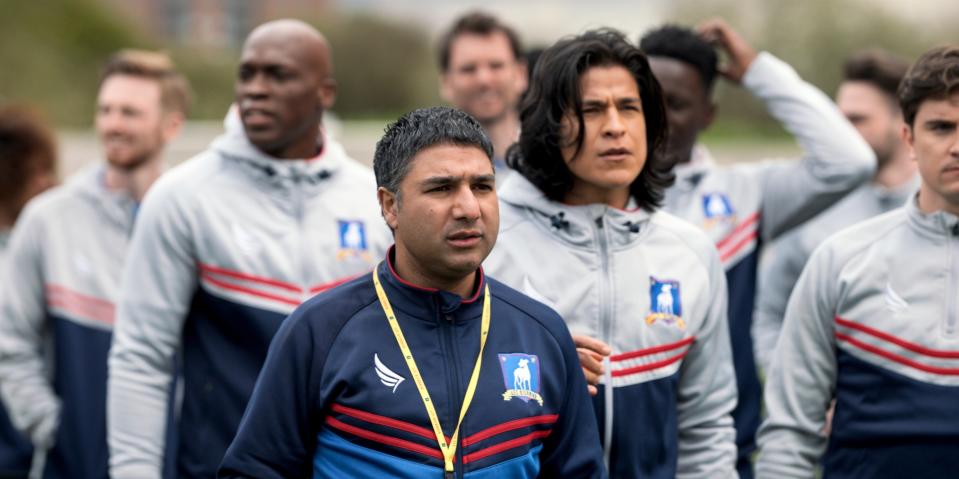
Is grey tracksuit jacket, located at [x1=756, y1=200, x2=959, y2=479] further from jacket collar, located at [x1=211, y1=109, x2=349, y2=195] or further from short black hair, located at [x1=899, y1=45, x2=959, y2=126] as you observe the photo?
jacket collar, located at [x1=211, y1=109, x2=349, y2=195]

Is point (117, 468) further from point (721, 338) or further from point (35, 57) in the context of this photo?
point (35, 57)

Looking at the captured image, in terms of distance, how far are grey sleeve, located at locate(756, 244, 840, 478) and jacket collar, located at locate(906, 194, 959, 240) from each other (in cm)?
30

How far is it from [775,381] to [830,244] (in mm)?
501

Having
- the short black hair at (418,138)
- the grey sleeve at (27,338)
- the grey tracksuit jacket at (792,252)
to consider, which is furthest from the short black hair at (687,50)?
the grey sleeve at (27,338)

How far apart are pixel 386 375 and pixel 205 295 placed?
1.57m

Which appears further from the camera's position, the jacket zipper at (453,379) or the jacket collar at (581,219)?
the jacket collar at (581,219)

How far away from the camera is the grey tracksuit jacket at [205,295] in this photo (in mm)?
4992

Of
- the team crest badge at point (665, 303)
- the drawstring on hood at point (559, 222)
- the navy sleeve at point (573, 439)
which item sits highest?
the drawstring on hood at point (559, 222)

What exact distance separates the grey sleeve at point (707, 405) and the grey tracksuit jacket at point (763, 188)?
0.87m

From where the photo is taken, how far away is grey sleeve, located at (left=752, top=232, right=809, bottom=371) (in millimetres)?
6426

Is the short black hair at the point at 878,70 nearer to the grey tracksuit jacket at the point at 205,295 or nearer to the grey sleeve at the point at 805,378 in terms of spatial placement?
the grey sleeve at the point at 805,378

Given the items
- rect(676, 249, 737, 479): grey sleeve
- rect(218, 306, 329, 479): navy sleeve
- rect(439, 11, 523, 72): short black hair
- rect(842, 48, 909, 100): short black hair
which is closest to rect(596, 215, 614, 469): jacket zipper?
rect(676, 249, 737, 479): grey sleeve

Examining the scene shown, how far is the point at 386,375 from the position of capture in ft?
12.1

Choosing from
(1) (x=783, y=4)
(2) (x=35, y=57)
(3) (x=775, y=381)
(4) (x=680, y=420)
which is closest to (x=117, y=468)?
(4) (x=680, y=420)
